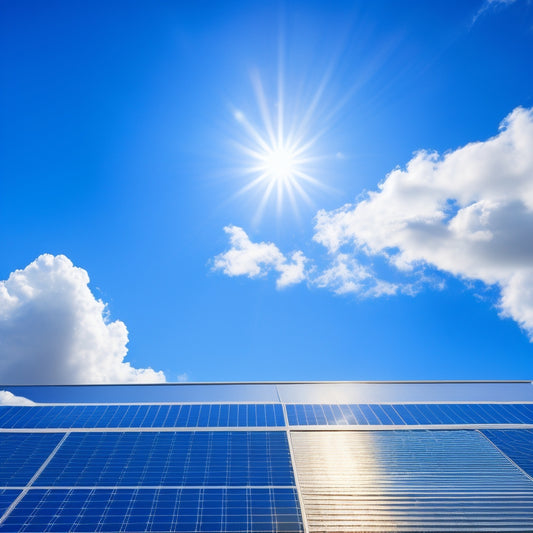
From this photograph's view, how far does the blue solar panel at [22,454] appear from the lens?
14703mm

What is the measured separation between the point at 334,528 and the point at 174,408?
37.8ft

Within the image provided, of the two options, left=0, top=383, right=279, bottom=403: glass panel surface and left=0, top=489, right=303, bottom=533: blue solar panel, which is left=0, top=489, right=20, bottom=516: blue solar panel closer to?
left=0, top=489, right=303, bottom=533: blue solar panel

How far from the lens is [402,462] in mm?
15633

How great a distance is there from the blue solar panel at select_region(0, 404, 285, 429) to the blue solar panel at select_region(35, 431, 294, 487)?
987mm

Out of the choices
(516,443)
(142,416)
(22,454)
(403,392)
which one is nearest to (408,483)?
(516,443)

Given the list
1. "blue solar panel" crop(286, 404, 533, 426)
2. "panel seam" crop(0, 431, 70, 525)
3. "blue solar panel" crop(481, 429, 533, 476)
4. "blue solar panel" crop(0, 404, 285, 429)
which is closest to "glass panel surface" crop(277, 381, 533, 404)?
"blue solar panel" crop(286, 404, 533, 426)

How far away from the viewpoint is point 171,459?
15914mm

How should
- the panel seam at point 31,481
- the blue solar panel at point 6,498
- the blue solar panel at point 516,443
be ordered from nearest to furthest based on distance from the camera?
the panel seam at point 31,481 < the blue solar panel at point 6,498 < the blue solar panel at point 516,443

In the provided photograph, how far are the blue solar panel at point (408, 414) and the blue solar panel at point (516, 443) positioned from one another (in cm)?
99

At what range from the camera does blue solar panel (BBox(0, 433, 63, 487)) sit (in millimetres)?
14703

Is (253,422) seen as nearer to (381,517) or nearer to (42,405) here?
(381,517)

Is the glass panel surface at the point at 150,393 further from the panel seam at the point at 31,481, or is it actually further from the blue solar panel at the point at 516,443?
the blue solar panel at the point at 516,443

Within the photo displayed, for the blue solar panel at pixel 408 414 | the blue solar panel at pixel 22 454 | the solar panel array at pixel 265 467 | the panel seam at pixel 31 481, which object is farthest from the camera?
the blue solar panel at pixel 408 414

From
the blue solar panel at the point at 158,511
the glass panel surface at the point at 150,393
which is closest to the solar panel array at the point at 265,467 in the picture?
the blue solar panel at the point at 158,511
